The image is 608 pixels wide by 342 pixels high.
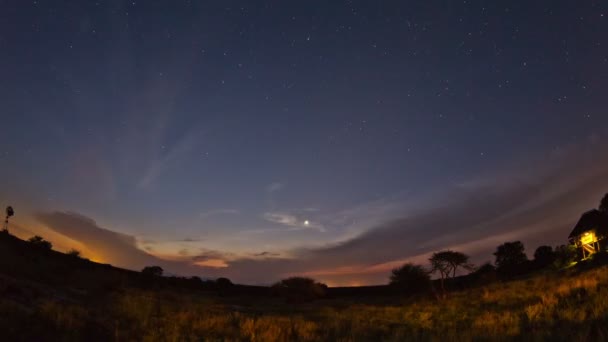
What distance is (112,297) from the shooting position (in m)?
18.6

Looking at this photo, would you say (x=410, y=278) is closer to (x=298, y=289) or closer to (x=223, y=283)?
(x=298, y=289)

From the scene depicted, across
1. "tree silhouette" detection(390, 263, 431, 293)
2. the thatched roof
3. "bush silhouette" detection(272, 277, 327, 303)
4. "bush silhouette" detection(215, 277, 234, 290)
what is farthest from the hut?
"bush silhouette" detection(215, 277, 234, 290)

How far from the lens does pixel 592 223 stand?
4791 centimetres

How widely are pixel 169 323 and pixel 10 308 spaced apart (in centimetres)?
480

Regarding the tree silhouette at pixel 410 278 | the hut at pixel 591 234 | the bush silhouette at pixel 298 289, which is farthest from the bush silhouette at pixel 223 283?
the hut at pixel 591 234

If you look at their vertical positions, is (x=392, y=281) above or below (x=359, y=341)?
above

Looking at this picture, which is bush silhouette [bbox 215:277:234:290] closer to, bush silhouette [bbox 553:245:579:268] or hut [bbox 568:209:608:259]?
A: bush silhouette [bbox 553:245:579:268]

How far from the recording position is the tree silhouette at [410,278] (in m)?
43.7

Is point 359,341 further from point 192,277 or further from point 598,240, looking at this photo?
point 192,277

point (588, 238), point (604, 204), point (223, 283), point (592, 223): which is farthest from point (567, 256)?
point (223, 283)

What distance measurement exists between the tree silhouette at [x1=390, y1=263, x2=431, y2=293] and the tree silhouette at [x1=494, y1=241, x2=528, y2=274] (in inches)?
1405

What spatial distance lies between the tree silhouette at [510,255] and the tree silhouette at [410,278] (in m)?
35.7

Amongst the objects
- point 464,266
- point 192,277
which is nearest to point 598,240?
point 464,266

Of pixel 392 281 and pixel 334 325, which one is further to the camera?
pixel 392 281
